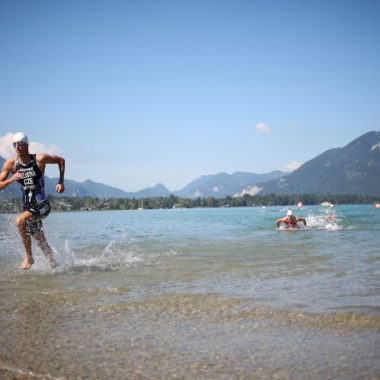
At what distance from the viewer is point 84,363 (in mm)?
3498

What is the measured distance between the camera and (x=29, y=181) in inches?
323

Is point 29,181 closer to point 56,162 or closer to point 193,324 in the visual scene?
point 56,162

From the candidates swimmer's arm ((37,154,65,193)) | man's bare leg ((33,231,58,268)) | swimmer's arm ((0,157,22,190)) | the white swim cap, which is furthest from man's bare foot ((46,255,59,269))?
the white swim cap

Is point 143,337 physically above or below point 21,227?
below

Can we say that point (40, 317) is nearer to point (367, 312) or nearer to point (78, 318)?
point (78, 318)

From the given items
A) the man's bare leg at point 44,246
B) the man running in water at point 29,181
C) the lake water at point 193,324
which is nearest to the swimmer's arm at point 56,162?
the man running in water at point 29,181

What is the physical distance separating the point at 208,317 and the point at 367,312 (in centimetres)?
224

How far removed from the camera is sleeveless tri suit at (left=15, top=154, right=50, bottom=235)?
26.8ft

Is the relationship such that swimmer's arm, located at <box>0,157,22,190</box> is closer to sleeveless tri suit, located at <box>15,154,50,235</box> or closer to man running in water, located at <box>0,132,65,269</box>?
man running in water, located at <box>0,132,65,269</box>

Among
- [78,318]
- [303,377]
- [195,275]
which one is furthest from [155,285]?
[303,377]

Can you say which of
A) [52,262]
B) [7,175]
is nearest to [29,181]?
[7,175]

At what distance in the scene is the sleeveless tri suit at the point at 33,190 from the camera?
816 cm

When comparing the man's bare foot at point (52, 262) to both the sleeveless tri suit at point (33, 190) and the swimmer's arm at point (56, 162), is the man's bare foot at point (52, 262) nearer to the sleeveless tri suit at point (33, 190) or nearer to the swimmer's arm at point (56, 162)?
the sleeveless tri suit at point (33, 190)

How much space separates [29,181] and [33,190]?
23 centimetres
